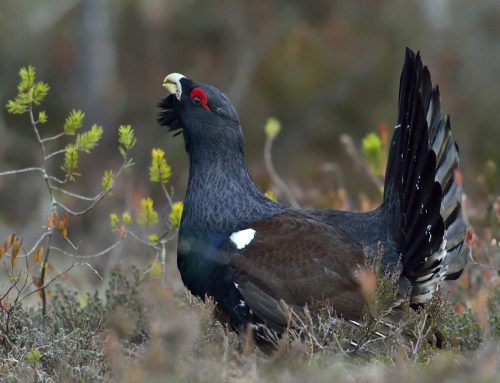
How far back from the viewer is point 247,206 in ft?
18.4

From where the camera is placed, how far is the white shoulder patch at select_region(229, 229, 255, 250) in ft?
17.4

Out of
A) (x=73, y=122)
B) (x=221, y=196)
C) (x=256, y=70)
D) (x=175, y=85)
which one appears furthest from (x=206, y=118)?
(x=256, y=70)

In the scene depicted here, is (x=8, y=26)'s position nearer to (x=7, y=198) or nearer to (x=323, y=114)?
(x=7, y=198)

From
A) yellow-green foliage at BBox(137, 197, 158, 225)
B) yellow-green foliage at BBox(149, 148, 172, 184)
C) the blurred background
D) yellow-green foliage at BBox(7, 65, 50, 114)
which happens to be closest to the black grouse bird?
yellow-green foliage at BBox(149, 148, 172, 184)

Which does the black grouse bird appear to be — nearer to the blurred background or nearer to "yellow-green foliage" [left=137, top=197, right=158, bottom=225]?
→ "yellow-green foliage" [left=137, top=197, right=158, bottom=225]

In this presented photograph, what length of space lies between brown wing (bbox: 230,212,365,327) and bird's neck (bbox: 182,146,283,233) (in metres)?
0.16

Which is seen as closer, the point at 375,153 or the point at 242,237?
the point at 242,237

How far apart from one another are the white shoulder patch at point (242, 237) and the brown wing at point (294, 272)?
3 centimetres

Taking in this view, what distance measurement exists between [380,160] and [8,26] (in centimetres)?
1248

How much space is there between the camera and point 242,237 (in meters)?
5.34

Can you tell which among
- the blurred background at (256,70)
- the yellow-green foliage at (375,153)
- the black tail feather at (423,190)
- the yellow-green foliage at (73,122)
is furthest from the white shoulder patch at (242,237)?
the blurred background at (256,70)

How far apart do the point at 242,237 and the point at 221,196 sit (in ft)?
1.19

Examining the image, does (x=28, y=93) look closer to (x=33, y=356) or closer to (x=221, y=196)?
(x=221, y=196)

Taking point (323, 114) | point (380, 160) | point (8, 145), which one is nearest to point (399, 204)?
point (380, 160)
